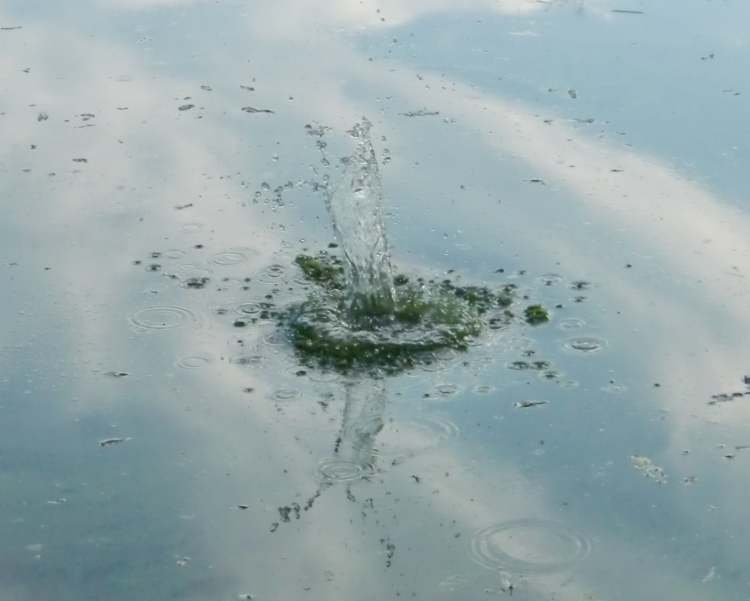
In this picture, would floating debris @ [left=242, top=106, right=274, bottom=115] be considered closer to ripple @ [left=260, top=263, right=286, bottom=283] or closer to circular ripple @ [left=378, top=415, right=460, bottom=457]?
ripple @ [left=260, top=263, right=286, bottom=283]

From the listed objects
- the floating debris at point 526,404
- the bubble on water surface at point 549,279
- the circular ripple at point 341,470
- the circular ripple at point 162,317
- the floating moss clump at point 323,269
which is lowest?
the circular ripple at point 162,317

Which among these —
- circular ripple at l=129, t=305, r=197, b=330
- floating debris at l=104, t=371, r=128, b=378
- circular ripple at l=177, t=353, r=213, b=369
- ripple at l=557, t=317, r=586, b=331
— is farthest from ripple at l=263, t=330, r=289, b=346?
ripple at l=557, t=317, r=586, b=331

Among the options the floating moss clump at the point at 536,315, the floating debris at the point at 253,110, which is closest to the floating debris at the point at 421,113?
the floating debris at the point at 253,110

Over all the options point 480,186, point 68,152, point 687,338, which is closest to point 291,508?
point 687,338

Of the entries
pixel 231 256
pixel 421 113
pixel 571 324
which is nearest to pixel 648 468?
pixel 571 324

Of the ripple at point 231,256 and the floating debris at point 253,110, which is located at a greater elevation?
the floating debris at point 253,110

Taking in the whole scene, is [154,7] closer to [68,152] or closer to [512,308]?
[68,152]

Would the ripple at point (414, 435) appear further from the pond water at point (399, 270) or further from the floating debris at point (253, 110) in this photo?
the floating debris at point (253, 110)

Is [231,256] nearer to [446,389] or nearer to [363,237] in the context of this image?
[363,237]
